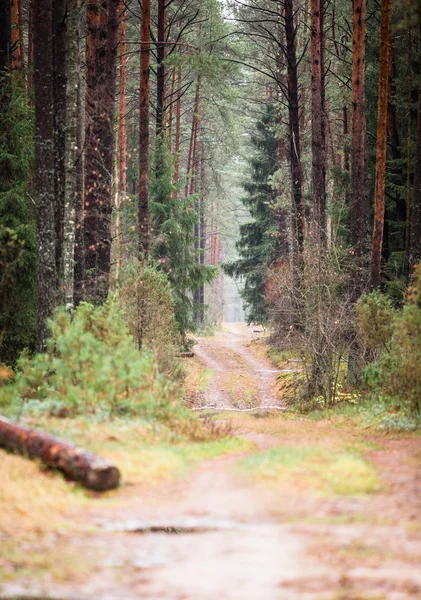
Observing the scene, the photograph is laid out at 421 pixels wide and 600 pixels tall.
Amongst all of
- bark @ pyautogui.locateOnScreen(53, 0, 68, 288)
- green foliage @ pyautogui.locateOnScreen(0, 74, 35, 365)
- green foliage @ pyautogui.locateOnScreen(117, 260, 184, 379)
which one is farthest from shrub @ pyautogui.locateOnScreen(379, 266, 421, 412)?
green foliage @ pyautogui.locateOnScreen(0, 74, 35, 365)

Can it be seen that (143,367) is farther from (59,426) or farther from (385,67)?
(385,67)

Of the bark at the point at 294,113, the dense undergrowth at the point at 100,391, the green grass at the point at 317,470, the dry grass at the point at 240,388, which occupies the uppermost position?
the bark at the point at 294,113

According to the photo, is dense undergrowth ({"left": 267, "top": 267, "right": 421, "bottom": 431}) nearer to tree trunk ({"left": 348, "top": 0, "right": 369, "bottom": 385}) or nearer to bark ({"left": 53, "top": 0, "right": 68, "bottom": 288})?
tree trunk ({"left": 348, "top": 0, "right": 369, "bottom": 385})

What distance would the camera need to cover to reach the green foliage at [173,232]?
25531 mm

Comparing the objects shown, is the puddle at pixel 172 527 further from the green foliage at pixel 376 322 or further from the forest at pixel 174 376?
the green foliage at pixel 376 322

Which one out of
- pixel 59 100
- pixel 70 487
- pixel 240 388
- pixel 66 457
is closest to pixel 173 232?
pixel 240 388

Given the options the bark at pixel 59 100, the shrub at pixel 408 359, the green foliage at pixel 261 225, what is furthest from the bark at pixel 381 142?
the green foliage at pixel 261 225

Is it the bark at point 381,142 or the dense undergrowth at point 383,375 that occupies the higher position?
the bark at point 381,142

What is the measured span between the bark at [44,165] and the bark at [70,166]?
1.79 feet

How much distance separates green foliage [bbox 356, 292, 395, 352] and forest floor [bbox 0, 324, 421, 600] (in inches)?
196

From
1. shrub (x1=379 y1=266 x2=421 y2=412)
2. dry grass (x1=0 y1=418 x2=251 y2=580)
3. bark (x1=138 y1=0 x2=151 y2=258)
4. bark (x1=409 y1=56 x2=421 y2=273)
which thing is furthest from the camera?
bark (x1=138 y1=0 x2=151 y2=258)

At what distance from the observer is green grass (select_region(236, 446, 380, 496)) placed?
7.60m

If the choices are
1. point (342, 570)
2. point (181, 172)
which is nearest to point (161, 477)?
point (342, 570)

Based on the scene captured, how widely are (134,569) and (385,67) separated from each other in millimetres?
16225
